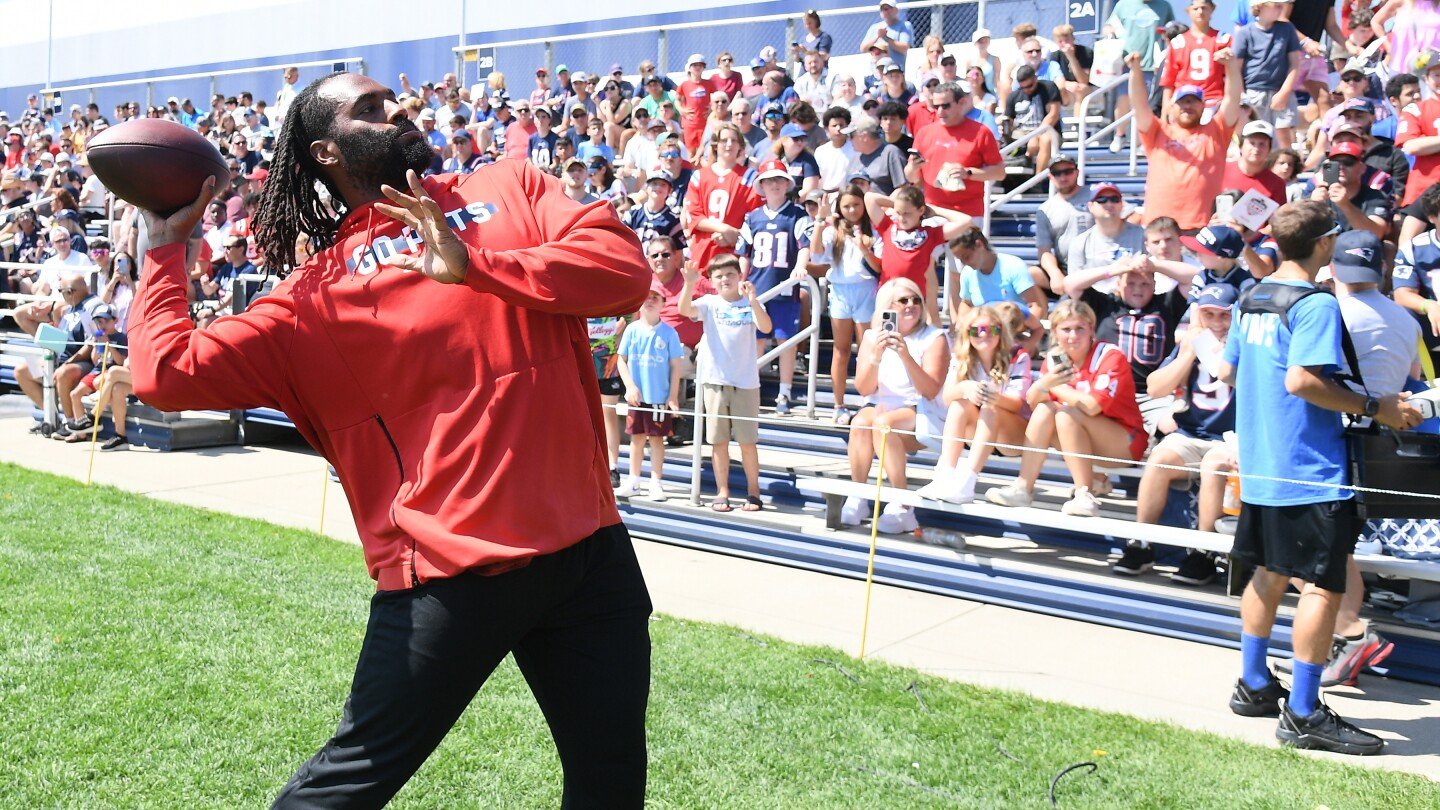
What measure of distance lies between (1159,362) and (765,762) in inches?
168

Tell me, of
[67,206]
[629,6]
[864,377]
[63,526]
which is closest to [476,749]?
[864,377]

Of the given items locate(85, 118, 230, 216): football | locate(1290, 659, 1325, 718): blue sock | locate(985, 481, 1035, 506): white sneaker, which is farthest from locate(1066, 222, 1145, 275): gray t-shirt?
locate(85, 118, 230, 216): football

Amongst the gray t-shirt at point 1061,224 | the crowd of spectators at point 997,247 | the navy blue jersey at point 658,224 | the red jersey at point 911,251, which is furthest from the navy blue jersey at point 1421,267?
the navy blue jersey at point 658,224

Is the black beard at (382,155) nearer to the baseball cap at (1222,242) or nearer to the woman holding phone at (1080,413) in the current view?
the woman holding phone at (1080,413)

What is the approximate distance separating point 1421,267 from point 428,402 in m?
6.83

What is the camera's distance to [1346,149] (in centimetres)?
807

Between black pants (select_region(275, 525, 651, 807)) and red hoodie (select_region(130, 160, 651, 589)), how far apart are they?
7 centimetres

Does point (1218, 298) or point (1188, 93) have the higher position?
point (1188, 93)

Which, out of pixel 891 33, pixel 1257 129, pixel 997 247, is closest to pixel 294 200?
→ pixel 1257 129

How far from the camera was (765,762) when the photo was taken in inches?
170

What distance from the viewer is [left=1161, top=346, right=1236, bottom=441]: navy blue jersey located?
6645 mm

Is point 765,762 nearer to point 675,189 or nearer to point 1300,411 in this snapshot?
point 1300,411

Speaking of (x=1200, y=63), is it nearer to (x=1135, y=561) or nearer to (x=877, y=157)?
(x=877, y=157)

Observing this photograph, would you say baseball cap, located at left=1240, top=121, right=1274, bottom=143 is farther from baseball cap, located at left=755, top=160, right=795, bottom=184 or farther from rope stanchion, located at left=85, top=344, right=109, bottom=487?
rope stanchion, located at left=85, top=344, right=109, bottom=487
